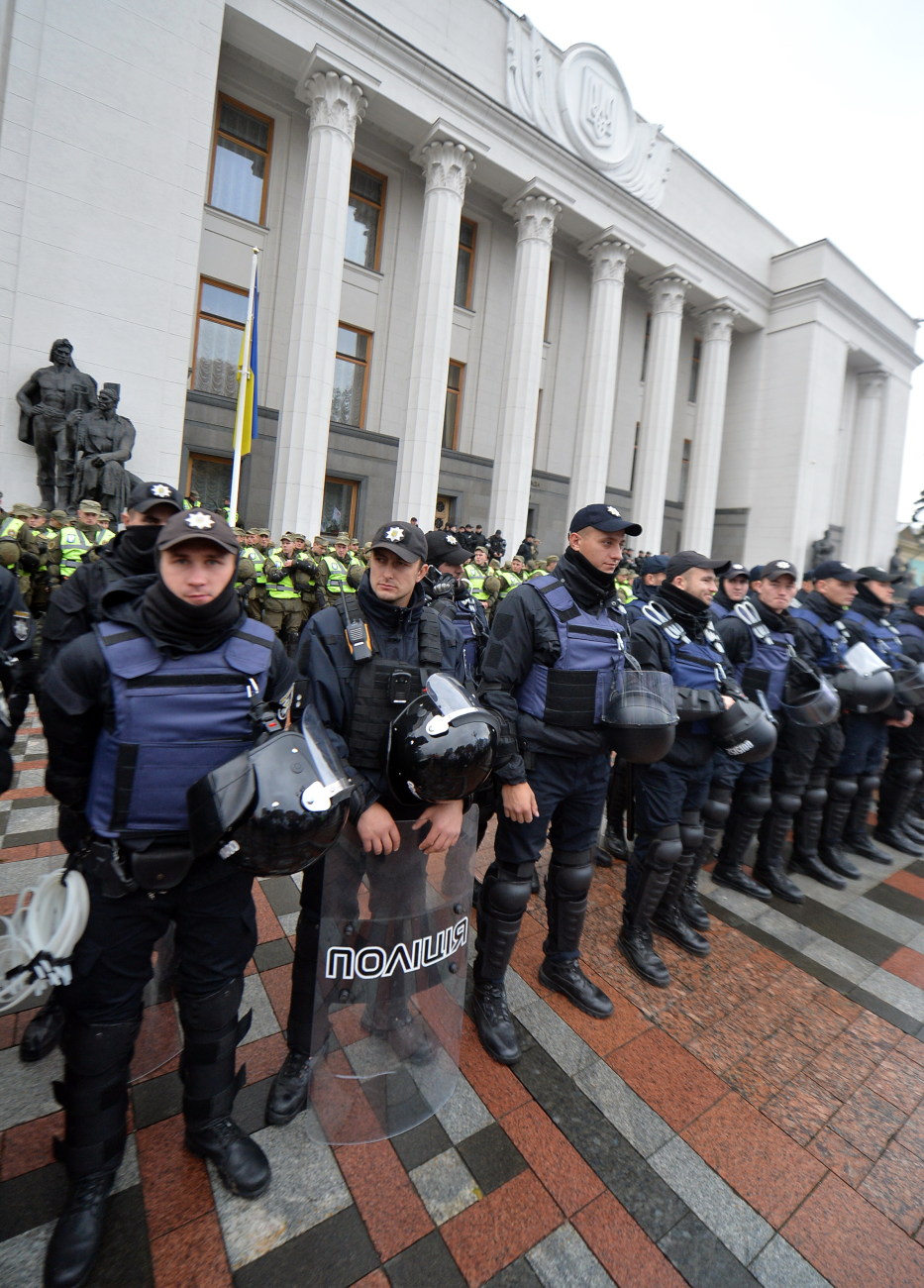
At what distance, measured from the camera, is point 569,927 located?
280 centimetres

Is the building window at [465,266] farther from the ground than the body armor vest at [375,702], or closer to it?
farther from the ground

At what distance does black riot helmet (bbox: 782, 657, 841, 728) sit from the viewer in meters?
3.77

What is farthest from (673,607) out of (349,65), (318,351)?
(349,65)

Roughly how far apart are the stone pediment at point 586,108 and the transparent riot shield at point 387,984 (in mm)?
21415

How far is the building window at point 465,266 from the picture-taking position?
19219 mm

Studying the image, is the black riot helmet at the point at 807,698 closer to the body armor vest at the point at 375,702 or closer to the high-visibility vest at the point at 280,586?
the body armor vest at the point at 375,702

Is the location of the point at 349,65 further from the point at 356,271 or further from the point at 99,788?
the point at 99,788

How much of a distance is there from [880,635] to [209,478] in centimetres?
1544

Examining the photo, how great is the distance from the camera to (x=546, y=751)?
2629 mm

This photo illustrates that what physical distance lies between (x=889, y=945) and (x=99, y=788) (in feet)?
13.9

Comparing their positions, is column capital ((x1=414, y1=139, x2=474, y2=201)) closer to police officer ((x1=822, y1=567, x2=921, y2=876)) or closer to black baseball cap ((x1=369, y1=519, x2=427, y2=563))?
police officer ((x1=822, y1=567, x2=921, y2=876))

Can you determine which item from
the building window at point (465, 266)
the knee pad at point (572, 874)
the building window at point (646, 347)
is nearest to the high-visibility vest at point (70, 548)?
the knee pad at point (572, 874)

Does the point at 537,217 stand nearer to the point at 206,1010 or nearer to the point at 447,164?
the point at 447,164

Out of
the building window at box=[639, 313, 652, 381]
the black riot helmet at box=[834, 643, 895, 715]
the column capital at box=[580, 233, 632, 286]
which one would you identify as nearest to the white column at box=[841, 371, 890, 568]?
the building window at box=[639, 313, 652, 381]
